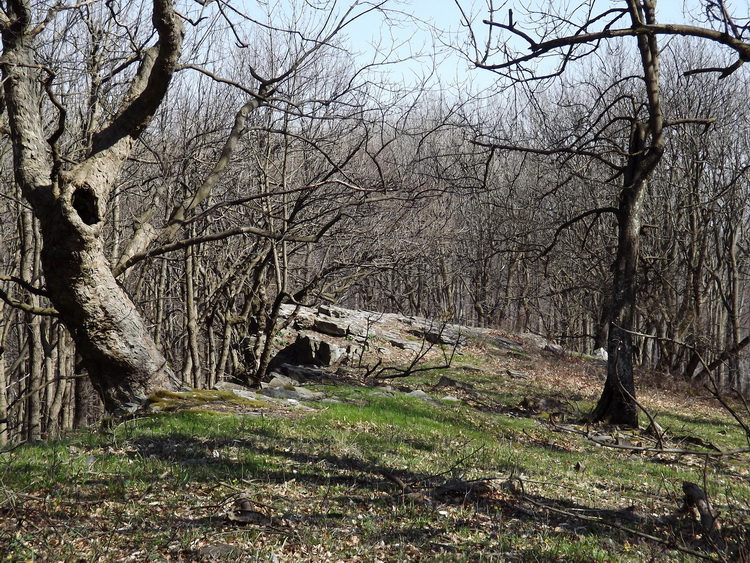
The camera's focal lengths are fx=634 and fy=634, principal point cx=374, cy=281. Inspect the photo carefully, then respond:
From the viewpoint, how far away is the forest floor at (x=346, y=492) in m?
4.43

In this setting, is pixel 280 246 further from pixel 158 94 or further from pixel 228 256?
pixel 158 94

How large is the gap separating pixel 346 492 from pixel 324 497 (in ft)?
1.41

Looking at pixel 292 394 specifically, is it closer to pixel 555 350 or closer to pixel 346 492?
pixel 346 492

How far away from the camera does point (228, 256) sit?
17953mm

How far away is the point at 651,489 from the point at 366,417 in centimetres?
424

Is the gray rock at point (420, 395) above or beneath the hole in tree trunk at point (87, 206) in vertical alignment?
beneath

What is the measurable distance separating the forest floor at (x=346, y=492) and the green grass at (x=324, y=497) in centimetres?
2

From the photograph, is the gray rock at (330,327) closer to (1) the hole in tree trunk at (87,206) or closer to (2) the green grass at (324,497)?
(2) the green grass at (324,497)

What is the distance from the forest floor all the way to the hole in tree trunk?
2737mm

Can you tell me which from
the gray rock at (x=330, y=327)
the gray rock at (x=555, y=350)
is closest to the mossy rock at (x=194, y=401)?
the gray rock at (x=330, y=327)

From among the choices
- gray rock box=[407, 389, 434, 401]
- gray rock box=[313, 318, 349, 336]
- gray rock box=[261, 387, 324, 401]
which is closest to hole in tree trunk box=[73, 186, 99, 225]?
gray rock box=[261, 387, 324, 401]

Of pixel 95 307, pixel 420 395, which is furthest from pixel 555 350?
pixel 95 307

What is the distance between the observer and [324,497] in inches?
216

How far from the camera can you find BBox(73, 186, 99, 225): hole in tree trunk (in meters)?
8.37
